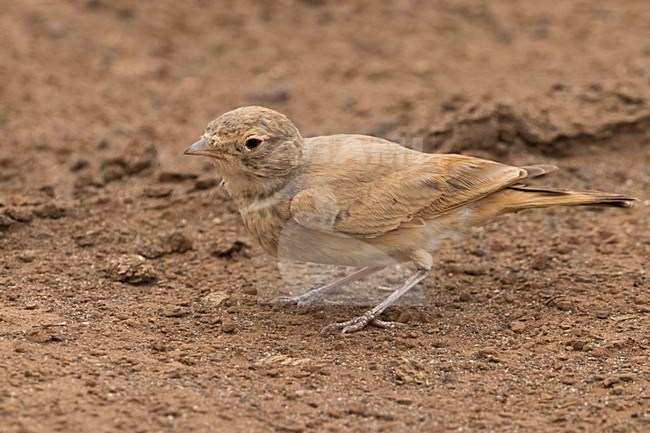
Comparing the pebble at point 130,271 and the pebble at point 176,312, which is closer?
the pebble at point 176,312

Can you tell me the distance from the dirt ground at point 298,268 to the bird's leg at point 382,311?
11cm

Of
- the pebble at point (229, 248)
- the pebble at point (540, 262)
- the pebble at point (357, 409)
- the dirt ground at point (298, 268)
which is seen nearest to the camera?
the pebble at point (357, 409)

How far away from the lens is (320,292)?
680 cm

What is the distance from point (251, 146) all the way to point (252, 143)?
0.02 m

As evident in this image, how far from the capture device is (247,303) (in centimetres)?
654

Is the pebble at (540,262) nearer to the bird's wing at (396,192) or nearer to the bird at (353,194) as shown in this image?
the bird at (353,194)

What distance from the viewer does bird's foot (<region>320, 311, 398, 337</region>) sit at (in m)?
6.09

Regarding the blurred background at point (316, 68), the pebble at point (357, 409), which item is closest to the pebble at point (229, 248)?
the blurred background at point (316, 68)

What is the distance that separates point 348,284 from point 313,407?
2.22 meters

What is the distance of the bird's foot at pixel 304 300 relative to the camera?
261 inches

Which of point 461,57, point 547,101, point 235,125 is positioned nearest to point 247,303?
point 235,125

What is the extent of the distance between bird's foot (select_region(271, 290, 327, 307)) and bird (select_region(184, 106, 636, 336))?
528 millimetres

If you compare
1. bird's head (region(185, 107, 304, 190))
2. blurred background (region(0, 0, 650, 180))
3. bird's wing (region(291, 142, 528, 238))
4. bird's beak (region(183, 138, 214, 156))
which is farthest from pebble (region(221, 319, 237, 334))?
blurred background (region(0, 0, 650, 180))

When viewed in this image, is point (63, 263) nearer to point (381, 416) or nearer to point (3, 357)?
point (3, 357)
